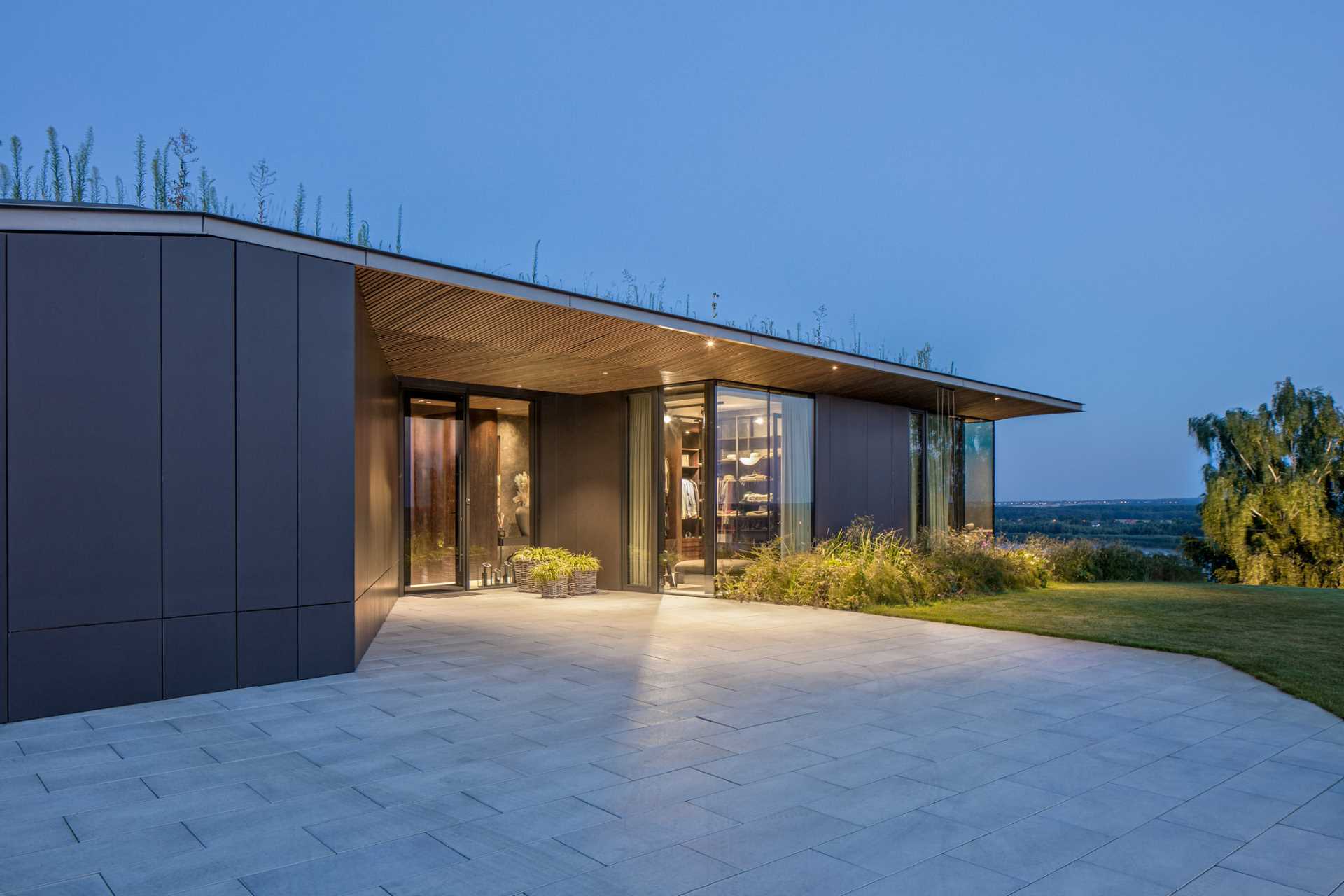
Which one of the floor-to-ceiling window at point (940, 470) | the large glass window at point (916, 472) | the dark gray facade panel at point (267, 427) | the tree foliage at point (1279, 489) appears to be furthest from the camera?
the tree foliage at point (1279, 489)

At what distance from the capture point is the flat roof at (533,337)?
17.3 ft

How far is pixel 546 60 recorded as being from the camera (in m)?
55.8

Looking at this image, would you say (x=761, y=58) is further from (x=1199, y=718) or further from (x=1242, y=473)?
(x=1199, y=718)

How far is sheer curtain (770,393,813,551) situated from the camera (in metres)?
11.4

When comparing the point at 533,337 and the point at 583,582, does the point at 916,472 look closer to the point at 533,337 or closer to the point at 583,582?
the point at 583,582

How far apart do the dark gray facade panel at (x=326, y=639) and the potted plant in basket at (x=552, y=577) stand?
15.1 feet

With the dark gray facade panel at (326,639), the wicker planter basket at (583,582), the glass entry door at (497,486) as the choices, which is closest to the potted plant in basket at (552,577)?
the wicker planter basket at (583,582)

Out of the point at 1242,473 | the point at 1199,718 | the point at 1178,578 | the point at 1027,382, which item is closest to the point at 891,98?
the point at 1027,382

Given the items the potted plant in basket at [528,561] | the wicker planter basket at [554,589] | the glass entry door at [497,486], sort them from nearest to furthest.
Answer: the wicker planter basket at [554,589] < the potted plant in basket at [528,561] < the glass entry door at [497,486]

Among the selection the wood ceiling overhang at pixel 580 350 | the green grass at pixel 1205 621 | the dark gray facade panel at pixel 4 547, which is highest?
the wood ceiling overhang at pixel 580 350

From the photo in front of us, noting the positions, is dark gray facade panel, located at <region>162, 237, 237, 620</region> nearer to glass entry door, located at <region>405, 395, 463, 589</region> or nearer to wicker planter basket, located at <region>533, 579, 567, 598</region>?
wicker planter basket, located at <region>533, 579, 567, 598</region>

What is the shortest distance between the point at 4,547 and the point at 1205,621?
9.92m

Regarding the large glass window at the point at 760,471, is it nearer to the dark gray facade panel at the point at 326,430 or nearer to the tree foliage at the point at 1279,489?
the dark gray facade panel at the point at 326,430

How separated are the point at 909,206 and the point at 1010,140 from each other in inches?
533
